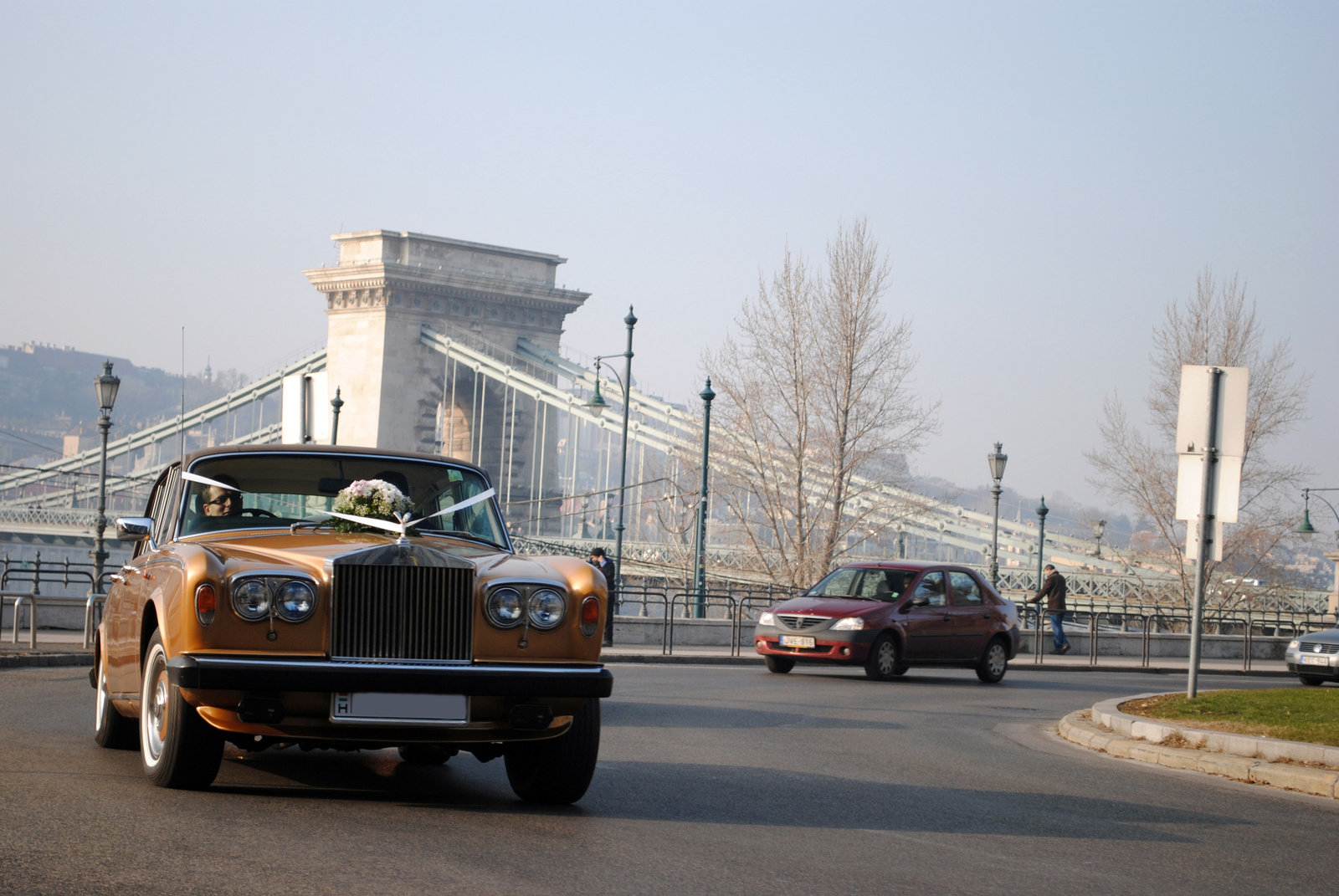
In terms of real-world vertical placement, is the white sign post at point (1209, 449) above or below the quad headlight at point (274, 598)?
above

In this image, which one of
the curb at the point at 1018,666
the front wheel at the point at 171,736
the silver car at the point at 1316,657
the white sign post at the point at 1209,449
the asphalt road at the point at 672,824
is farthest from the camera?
the silver car at the point at 1316,657

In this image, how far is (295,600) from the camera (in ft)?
19.6

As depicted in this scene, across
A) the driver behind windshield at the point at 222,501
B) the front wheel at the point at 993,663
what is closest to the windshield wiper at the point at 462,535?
the driver behind windshield at the point at 222,501

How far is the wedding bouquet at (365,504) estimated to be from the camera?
7.01 m

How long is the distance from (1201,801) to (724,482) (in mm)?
26413

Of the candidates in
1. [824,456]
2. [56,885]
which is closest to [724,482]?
[824,456]

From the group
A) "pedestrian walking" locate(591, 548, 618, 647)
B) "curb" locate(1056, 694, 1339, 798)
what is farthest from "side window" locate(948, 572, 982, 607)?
"curb" locate(1056, 694, 1339, 798)

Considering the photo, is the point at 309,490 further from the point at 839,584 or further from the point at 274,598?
the point at 839,584

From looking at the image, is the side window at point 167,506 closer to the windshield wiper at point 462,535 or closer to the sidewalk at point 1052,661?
the windshield wiper at point 462,535

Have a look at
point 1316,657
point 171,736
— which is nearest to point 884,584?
point 1316,657

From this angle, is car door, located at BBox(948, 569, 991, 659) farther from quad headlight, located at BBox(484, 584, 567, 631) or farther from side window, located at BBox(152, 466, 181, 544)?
quad headlight, located at BBox(484, 584, 567, 631)

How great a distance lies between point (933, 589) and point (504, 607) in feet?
41.0

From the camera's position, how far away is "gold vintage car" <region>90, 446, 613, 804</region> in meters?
5.89

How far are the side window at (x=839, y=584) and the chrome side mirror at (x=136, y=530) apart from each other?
11470 millimetres
